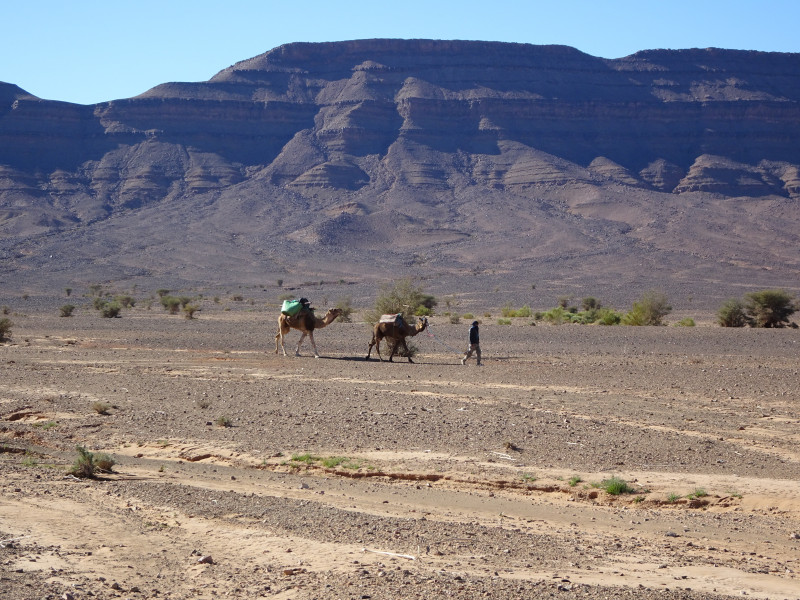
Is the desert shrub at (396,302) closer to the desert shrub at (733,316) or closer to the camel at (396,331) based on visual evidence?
the camel at (396,331)

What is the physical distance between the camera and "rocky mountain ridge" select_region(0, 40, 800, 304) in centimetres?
10025

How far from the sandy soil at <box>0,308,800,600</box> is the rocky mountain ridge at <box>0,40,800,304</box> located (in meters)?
65.3

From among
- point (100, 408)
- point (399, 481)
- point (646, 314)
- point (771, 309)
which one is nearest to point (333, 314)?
point (100, 408)

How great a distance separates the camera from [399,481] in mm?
13469

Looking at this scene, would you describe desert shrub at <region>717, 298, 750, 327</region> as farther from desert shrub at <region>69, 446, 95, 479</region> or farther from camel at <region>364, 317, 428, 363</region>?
desert shrub at <region>69, 446, 95, 479</region>

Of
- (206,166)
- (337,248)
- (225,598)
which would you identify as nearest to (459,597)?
(225,598)

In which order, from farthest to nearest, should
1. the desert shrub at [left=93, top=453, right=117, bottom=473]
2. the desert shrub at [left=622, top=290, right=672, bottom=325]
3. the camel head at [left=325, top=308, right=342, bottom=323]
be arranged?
1. the desert shrub at [left=622, top=290, right=672, bottom=325]
2. the camel head at [left=325, top=308, right=342, bottom=323]
3. the desert shrub at [left=93, top=453, right=117, bottom=473]

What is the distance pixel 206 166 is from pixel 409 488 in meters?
120

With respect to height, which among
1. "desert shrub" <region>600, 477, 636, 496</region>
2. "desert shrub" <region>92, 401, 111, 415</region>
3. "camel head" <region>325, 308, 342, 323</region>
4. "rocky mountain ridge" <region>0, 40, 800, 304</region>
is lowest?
"desert shrub" <region>92, 401, 111, 415</region>

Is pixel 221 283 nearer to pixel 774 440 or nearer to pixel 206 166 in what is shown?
pixel 206 166

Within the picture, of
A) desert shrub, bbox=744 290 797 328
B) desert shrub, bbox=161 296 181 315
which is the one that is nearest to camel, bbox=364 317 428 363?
desert shrub, bbox=744 290 797 328

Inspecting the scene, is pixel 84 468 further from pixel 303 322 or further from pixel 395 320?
pixel 303 322

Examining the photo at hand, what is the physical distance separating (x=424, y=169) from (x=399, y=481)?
383ft

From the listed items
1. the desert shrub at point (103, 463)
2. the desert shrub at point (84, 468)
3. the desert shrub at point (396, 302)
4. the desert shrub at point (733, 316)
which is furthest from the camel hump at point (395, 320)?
the desert shrub at point (733, 316)
